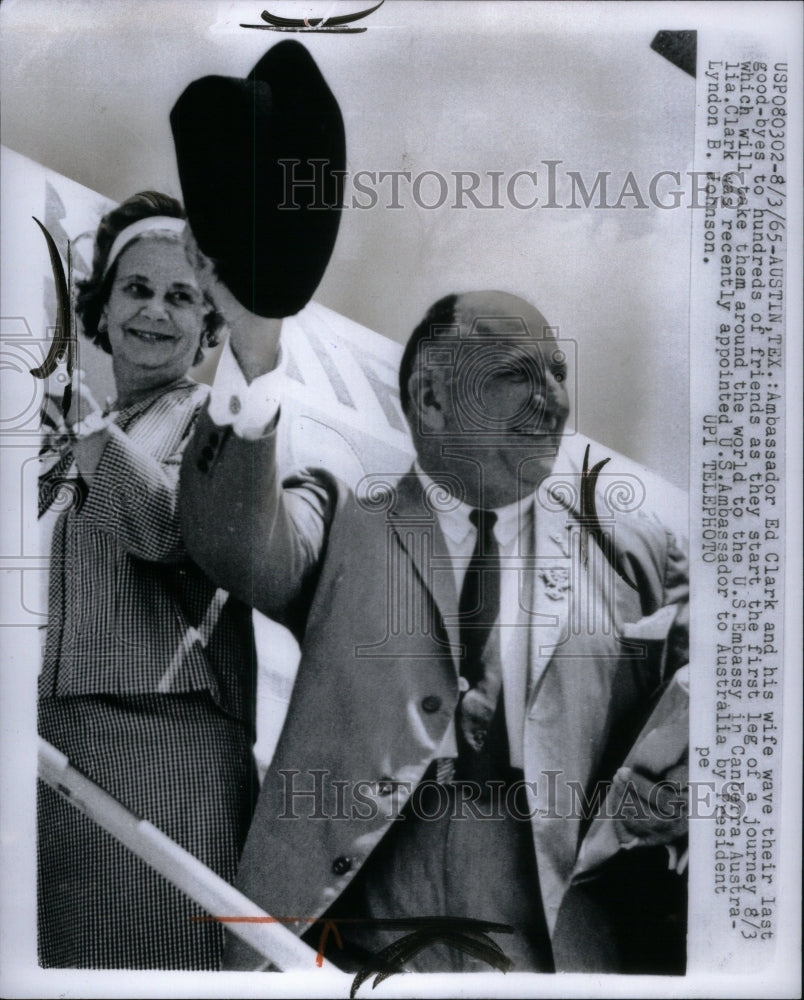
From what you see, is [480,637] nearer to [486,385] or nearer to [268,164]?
[486,385]

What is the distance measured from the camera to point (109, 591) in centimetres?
204

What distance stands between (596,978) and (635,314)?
4.31 feet

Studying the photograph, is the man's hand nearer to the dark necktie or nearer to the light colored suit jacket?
the light colored suit jacket

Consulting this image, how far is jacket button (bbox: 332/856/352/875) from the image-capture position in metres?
2.04

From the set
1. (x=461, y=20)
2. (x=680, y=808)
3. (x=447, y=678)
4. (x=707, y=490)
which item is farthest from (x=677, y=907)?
(x=461, y=20)

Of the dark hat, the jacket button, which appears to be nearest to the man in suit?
the jacket button

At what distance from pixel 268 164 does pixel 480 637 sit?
1002mm

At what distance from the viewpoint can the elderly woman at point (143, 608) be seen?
2029mm

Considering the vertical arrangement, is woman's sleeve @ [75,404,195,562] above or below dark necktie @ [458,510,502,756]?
above

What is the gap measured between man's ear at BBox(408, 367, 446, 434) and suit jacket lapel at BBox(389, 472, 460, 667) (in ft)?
0.36

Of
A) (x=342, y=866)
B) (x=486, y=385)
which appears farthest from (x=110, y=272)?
(x=342, y=866)

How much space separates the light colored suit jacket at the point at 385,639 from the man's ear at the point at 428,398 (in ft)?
0.40

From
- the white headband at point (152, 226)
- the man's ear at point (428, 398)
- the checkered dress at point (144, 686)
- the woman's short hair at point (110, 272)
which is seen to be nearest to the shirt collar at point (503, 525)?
the man's ear at point (428, 398)

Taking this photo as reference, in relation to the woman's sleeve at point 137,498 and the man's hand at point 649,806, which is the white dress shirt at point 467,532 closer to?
the woman's sleeve at point 137,498
